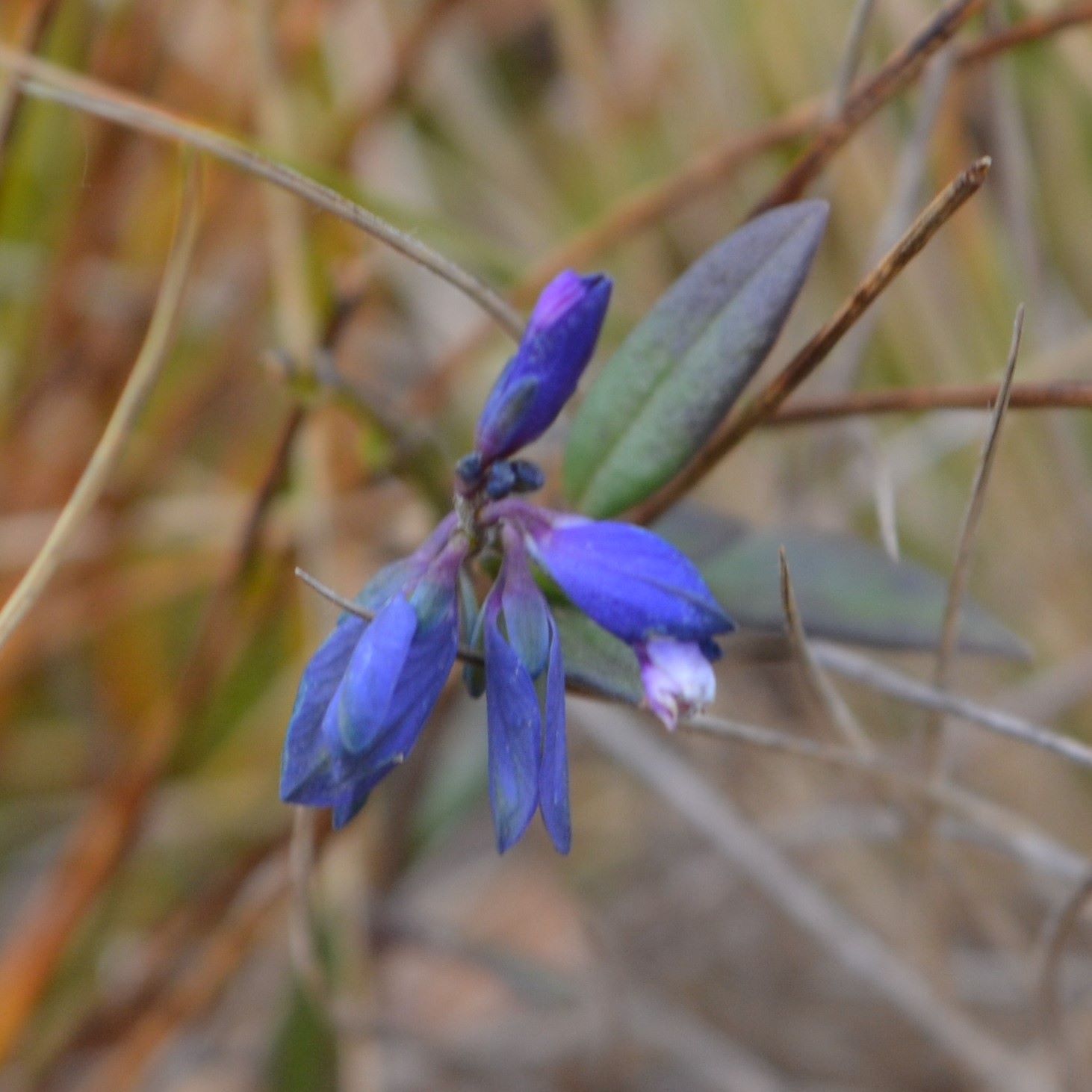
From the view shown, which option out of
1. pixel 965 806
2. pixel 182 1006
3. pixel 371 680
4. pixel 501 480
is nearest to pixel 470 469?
pixel 501 480

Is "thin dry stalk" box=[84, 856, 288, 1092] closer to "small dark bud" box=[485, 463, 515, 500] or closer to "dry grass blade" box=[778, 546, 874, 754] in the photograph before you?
"dry grass blade" box=[778, 546, 874, 754]

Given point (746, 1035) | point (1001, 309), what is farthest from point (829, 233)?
point (746, 1035)

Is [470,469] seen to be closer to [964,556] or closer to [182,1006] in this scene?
[964,556]

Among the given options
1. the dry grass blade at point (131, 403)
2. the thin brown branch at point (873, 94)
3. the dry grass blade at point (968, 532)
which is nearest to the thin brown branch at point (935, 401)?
the dry grass blade at point (968, 532)

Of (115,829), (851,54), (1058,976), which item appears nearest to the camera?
(851,54)

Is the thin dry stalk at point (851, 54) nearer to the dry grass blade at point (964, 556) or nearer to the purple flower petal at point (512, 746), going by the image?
the dry grass blade at point (964, 556)

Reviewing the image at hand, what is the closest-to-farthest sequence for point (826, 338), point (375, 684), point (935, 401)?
→ point (375, 684) < point (826, 338) < point (935, 401)

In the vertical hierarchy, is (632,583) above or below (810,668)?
above

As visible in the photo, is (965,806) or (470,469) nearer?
(470,469)
